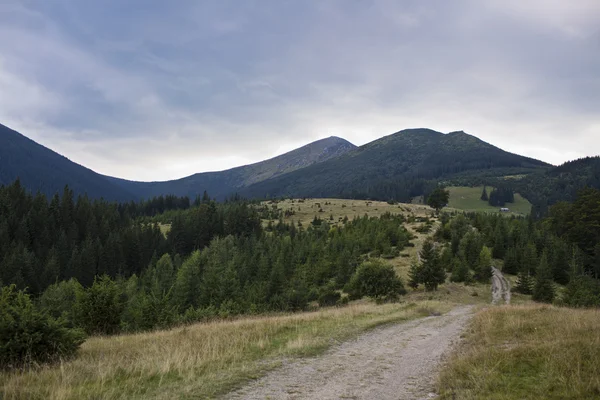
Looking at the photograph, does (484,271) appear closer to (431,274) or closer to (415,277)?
(431,274)

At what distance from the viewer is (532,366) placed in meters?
10.0

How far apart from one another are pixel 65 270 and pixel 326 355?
354ft

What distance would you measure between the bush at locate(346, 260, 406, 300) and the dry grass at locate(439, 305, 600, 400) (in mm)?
26824

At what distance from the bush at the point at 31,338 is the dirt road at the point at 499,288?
44739mm

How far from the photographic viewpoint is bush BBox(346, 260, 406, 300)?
41281mm

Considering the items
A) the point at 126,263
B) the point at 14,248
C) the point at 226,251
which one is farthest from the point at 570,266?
the point at 14,248

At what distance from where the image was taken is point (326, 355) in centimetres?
1338

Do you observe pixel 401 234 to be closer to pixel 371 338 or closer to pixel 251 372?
pixel 371 338

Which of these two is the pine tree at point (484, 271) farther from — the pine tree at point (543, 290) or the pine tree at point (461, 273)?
the pine tree at point (543, 290)

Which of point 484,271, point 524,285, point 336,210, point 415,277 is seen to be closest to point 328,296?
point 415,277

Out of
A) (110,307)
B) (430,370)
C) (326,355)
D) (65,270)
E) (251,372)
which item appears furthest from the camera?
(65,270)

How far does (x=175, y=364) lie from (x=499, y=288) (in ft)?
164

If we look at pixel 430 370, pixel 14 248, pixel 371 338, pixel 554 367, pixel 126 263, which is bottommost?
pixel 126 263

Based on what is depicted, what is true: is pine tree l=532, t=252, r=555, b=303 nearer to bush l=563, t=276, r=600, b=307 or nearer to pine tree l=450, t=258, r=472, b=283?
bush l=563, t=276, r=600, b=307
